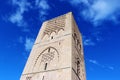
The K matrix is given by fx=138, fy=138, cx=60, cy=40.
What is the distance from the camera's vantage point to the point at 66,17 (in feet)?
54.5

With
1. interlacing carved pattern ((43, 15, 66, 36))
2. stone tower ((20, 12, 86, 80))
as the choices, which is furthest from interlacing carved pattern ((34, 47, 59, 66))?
interlacing carved pattern ((43, 15, 66, 36))

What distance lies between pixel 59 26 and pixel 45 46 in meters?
3.40

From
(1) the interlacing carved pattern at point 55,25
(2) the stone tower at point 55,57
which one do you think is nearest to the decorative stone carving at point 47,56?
(2) the stone tower at point 55,57

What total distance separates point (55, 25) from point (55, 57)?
19.1 feet

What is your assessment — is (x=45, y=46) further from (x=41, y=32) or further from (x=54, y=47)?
(x=41, y=32)

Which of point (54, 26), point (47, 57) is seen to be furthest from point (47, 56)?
point (54, 26)

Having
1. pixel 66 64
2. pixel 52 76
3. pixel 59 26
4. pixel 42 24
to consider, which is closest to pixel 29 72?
pixel 52 76

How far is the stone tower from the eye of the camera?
9.98 meters

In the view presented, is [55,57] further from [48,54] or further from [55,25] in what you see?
[55,25]

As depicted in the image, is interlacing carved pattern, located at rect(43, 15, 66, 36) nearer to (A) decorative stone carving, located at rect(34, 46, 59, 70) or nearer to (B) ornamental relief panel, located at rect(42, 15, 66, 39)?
(B) ornamental relief panel, located at rect(42, 15, 66, 39)

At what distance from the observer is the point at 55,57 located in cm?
1142

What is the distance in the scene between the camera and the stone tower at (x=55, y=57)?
998 centimetres

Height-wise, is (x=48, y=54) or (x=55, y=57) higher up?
(x=48, y=54)

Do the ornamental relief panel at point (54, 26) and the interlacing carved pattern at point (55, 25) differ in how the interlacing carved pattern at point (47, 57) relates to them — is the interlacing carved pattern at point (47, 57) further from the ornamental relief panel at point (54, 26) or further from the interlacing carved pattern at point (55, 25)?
the interlacing carved pattern at point (55, 25)
